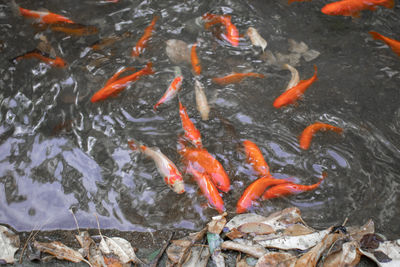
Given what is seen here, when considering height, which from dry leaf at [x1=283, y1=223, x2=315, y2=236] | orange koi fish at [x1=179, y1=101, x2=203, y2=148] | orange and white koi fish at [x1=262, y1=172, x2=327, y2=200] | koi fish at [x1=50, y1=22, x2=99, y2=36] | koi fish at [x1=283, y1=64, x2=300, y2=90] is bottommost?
orange and white koi fish at [x1=262, y1=172, x2=327, y2=200]

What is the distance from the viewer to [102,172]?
10.3 feet

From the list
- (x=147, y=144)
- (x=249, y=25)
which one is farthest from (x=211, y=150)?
(x=249, y=25)

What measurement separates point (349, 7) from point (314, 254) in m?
3.06

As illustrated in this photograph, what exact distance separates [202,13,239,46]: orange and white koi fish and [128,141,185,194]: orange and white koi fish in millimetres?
1628

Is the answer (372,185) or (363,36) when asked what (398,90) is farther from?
(372,185)

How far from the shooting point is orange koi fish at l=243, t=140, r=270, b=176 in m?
3.05

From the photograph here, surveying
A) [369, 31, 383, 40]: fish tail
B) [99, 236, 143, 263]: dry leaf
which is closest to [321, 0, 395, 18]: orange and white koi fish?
[369, 31, 383, 40]: fish tail

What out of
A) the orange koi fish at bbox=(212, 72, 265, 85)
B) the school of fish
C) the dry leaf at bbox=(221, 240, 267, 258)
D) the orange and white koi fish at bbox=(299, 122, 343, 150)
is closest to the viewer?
the dry leaf at bbox=(221, 240, 267, 258)

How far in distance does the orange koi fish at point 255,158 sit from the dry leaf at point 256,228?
514mm

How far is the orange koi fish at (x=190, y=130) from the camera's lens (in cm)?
325

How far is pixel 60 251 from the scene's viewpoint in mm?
2570

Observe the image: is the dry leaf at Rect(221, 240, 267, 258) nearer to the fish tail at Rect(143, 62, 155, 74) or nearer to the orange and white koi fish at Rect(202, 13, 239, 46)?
the fish tail at Rect(143, 62, 155, 74)

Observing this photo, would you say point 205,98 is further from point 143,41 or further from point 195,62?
point 143,41

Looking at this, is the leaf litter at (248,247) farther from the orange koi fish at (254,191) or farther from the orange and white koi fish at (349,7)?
the orange and white koi fish at (349,7)
